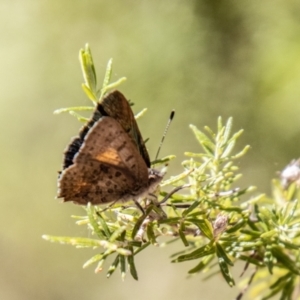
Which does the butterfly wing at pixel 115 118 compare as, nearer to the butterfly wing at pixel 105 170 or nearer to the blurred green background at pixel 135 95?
the butterfly wing at pixel 105 170

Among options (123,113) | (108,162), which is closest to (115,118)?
(123,113)

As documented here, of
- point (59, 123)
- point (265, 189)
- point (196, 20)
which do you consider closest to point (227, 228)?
point (265, 189)

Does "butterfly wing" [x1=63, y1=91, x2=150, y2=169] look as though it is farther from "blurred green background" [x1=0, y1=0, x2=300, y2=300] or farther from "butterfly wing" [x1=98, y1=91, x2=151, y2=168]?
"blurred green background" [x1=0, y1=0, x2=300, y2=300]

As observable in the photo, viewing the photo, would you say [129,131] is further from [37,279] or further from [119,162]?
[37,279]

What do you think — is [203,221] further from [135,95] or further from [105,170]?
[135,95]

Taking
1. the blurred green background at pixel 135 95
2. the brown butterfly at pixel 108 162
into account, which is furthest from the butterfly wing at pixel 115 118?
the blurred green background at pixel 135 95
